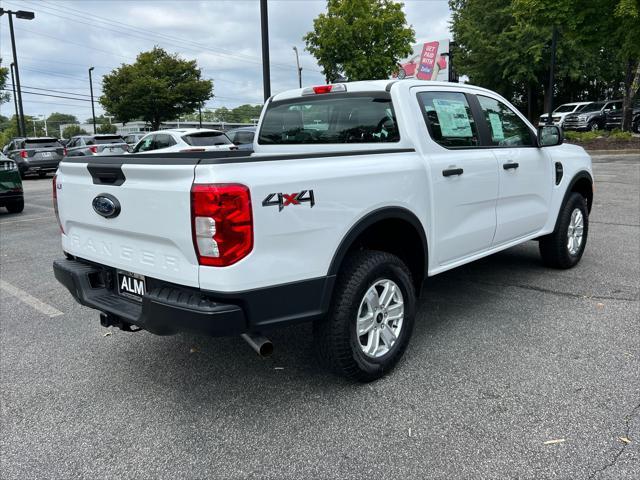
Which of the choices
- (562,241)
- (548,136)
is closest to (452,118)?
(548,136)

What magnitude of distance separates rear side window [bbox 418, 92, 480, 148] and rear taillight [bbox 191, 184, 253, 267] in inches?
69.6

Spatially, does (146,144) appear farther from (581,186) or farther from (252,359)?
(252,359)

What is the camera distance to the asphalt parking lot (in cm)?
252

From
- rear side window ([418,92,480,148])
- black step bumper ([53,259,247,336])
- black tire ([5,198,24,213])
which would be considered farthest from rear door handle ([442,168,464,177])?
black tire ([5,198,24,213])

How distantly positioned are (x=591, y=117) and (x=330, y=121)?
28.5 meters

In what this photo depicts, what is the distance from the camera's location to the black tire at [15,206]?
432 inches

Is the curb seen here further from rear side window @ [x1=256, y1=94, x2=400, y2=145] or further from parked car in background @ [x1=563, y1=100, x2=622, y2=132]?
rear side window @ [x1=256, y1=94, x2=400, y2=145]

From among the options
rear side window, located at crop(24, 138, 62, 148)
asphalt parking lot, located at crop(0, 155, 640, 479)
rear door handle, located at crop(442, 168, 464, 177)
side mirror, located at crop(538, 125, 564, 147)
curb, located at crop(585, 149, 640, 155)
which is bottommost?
asphalt parking lot, located at crop(0, 155, 640, 479)

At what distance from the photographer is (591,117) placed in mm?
28188

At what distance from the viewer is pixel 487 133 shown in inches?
168

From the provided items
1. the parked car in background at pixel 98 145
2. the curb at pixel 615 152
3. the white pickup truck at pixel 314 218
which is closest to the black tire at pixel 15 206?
the parked car in background at pixel 98 145

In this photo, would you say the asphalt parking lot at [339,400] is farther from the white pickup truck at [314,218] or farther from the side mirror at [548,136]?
the side mirror at [548,136]

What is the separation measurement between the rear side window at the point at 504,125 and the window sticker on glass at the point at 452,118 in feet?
1.05

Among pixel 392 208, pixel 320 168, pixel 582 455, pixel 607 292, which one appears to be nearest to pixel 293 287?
pixel 320 168
